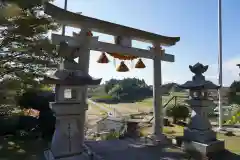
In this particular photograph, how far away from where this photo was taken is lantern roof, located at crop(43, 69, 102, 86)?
4309 mm

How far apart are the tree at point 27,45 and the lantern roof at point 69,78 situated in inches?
120

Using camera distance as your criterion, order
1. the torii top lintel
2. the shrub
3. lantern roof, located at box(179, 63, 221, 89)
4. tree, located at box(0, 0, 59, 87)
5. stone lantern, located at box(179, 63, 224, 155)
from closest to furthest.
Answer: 1. the torii top lintel
2. stone lantern, located at box(179, 63, 224, 155)
3. lantern roof, located at box(179, 63, 221, 89)
4. tree, located at box(0, 0, 59, 87)
5. the shrub

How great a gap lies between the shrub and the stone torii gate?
369cm

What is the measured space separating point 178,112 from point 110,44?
6432 millimetres

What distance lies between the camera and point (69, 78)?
4.39m

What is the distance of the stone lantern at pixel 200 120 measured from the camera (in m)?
6.21

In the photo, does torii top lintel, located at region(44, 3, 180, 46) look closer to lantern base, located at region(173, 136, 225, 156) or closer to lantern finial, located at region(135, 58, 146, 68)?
lantern finial, located at region(135, 58, 146, 68)

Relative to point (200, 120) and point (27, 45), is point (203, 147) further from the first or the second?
point (27, 45)

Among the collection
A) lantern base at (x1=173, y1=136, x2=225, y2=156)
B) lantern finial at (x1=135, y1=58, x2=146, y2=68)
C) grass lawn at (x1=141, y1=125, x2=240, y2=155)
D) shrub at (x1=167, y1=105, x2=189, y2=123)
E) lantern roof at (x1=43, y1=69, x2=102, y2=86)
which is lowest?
grass lawn at (x1=141, y1=125, x2=240, y2=155)

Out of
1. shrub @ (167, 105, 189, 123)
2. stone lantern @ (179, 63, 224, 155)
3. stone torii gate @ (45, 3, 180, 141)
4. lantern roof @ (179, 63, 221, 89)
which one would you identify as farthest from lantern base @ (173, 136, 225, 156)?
shrub @ (167, 105, 189, 123)

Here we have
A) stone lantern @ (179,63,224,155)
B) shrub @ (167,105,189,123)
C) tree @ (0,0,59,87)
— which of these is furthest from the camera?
shrub @ (167,105,189,123)

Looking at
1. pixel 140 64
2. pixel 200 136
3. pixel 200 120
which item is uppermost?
pixel 140 64

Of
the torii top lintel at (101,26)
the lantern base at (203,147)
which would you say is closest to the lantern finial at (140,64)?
the torii top lintel at (101,26)

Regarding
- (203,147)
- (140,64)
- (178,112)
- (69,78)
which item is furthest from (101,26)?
(178,112)
